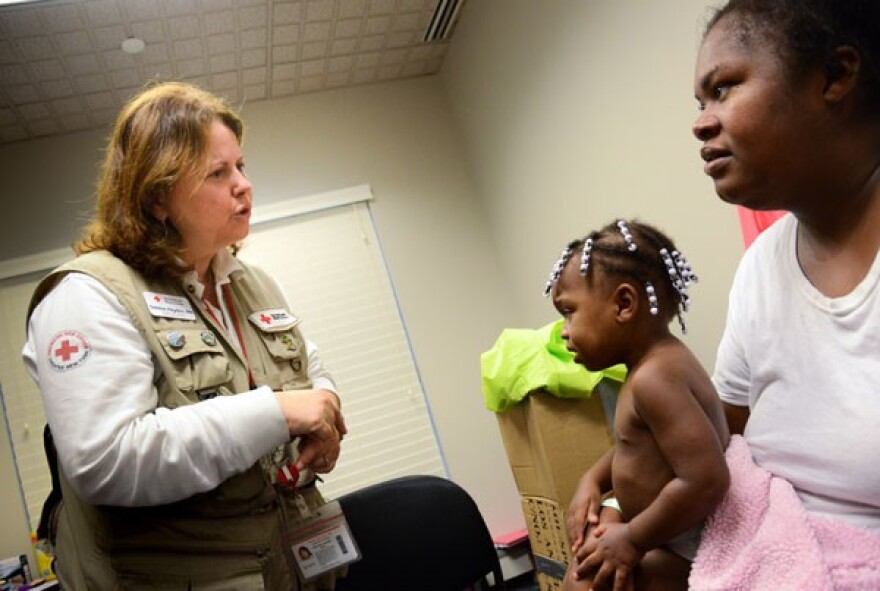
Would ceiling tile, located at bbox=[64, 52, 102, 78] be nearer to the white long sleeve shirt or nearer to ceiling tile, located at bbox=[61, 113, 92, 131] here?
ceiling tile, located at bbox=[61, 113, 92, 131]

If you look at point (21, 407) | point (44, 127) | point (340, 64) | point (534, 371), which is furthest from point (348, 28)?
point (21, 407)

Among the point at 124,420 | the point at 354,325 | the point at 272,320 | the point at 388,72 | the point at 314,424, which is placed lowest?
the point at 314,424

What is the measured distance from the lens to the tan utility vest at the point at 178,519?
1.19 m

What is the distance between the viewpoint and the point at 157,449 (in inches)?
43.5

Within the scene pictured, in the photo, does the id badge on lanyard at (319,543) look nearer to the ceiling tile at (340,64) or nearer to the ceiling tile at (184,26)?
the ceiling tile at (184,26)

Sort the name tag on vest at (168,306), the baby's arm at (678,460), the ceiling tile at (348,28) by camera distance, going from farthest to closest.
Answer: the ceiling tile at (348,28) < the name tag on vest at (168,306) < the baby's arm at (678,460)

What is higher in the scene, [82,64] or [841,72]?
[82,64]

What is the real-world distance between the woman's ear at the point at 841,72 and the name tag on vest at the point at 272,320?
3.85 feet

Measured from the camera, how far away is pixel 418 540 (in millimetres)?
1689

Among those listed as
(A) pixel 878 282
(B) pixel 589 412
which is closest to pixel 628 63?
(B) pixel 589 412

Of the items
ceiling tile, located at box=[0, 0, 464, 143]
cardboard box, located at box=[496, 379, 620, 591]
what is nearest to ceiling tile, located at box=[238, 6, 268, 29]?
ceiling tile, located at box=[0, 0, 464, 143]

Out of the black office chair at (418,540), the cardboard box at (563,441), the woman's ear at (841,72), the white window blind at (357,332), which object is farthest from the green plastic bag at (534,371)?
the white window blind at (357,332)

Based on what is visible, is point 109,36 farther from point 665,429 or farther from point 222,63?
point 665,429

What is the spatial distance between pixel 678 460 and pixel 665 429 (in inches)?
2.4
